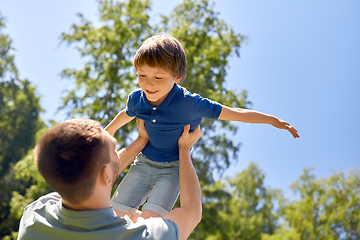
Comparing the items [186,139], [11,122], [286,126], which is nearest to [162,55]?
[186,139]

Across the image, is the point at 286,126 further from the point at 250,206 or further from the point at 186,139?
the point at 250,206

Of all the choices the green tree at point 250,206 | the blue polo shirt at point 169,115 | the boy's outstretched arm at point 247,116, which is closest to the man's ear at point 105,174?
the blue polo shirt at point 169,115

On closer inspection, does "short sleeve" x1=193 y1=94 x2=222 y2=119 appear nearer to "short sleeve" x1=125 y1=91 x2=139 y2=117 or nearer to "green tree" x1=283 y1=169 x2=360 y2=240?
"short sleeve" x1=125 y1=91 x2=139 y2=117

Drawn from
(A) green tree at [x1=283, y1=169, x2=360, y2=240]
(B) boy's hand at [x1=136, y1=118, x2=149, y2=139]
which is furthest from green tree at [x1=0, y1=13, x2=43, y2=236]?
(B) boy's hand at [x1=136, y1=118, x2=149, y2=139]

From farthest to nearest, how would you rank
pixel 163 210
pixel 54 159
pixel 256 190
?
pixel 256 190 → pixel 163 210 → pixel 54 159

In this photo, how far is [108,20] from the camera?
44.5ft

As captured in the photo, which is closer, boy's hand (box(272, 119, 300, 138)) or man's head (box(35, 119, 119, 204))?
man's head (box(35, 119, 119, 204))

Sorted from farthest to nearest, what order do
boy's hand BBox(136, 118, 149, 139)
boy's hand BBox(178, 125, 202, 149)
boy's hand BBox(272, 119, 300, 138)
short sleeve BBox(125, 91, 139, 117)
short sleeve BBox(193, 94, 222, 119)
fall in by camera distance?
1. boy's hand BBox(136, 118, 149, 139)
2. short sleeve BBox(125, 91, 139, 117)
3. boy's hand BBox(178, 125, 202, 149)
4. short sleeve BBox(193, 94, 222, 119)
5. boy's hand BBox(272, 119, 300, 138)

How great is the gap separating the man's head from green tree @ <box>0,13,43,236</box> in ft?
67.2

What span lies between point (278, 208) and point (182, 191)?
21.8m

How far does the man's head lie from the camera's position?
4.76 ft

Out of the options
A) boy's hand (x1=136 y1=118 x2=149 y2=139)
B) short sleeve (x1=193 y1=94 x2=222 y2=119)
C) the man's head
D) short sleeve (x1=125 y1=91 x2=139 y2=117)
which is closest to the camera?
the man's head

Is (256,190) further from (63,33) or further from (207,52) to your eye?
(63,33)

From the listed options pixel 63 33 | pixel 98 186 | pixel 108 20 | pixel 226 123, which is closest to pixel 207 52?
pixel 226 123
